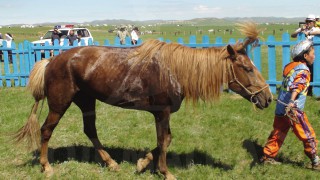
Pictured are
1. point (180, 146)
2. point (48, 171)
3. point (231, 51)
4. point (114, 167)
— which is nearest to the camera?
point (231, 51)

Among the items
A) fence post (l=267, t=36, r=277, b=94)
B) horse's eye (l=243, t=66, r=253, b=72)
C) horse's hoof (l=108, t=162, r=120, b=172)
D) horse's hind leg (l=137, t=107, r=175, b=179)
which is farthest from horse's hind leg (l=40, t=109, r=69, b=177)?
fence post (l=267, t=36, r=277, b=94)

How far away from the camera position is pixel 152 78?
14.4 feet

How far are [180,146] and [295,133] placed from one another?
182 centimetres

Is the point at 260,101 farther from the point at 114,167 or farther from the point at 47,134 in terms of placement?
the point at 47,134

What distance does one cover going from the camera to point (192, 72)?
14.2ft

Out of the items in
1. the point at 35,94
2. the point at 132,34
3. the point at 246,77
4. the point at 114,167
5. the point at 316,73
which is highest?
the point at 132,34

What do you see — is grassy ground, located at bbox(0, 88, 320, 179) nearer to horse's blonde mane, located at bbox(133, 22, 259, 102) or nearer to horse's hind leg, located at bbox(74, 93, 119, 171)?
horse's hind leg, located at bbox(74, 93, 119, 171)

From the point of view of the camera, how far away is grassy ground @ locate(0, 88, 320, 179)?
4.81 meters

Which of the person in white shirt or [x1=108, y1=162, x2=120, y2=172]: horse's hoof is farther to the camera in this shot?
the person in white shirt

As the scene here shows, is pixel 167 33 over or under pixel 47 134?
over

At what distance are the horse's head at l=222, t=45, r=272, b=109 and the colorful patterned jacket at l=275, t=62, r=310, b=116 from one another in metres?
0.44

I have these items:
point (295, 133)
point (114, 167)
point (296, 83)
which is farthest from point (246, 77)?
point (114, 167)

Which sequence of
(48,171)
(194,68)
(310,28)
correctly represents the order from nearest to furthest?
1. (194,68)
2. (48,171)
3. (310,28)

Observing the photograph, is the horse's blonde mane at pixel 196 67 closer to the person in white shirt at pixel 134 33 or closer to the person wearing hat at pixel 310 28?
the person in white shirt at pixel 134 33
